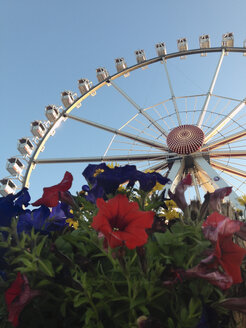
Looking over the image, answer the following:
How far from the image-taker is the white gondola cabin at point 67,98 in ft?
44.0

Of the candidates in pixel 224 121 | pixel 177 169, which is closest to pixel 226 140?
pixel 224 121

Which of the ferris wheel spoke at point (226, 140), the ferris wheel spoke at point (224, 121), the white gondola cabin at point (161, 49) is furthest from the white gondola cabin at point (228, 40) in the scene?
the ferris wheel spoke at point (226, 140)

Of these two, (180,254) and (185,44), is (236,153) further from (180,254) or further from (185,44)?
(180,254)

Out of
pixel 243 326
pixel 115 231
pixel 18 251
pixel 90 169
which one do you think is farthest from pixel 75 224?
pixel 243 326

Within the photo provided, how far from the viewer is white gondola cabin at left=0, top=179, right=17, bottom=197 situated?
10.7 meters

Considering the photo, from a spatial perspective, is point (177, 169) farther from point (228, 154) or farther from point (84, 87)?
point (84, 87)

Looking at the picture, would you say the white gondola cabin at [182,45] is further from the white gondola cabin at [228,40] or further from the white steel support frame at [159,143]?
the white gondola cabin at [228,40]

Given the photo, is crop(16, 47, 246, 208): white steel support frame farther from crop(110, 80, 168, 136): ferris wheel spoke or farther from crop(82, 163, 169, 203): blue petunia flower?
crop(82, 163, 169, 203): blue petunia flower

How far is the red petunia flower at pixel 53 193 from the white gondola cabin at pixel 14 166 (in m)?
11.1

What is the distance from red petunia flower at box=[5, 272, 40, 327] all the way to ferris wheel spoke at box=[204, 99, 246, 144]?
1080cm

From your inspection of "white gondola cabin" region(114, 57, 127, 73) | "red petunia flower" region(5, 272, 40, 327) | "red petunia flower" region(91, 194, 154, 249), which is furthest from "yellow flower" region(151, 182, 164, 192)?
"white gondola cabin" region(114, 57, 127, 73)

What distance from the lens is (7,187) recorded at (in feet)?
35.7

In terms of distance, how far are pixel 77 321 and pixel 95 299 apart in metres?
0.11

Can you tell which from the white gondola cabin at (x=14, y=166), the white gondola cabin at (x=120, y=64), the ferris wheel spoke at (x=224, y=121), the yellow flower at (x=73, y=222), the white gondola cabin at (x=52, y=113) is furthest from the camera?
the white gondola cabin at (x=120, y=64)
